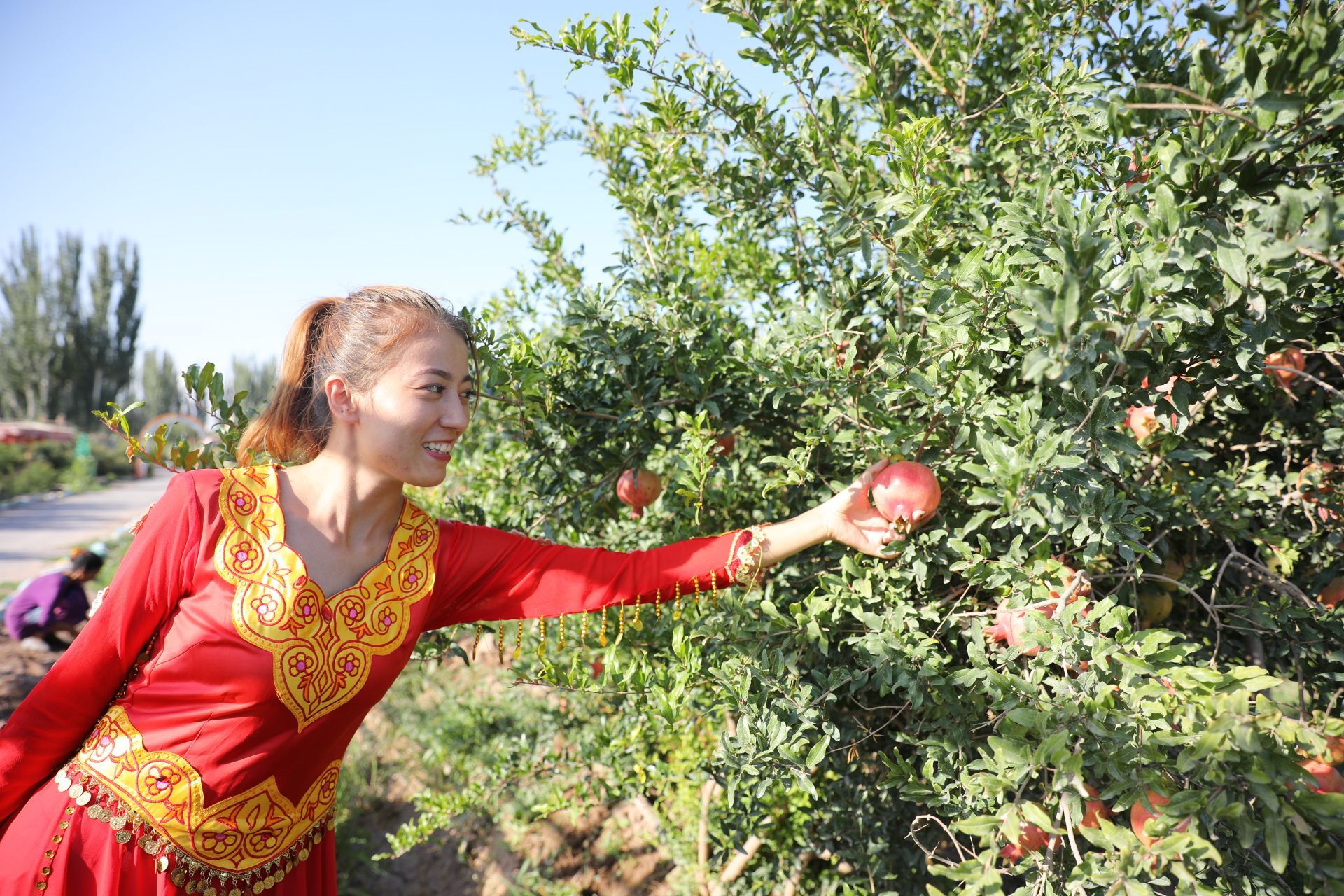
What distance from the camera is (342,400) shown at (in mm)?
1443

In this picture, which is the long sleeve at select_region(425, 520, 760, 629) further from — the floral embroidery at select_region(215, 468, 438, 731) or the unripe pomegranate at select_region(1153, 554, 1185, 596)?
the unripe pomegranate at select_region(1153, 554, 1185, 596)

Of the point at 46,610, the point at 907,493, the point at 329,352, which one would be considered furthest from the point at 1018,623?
the point at 46,610

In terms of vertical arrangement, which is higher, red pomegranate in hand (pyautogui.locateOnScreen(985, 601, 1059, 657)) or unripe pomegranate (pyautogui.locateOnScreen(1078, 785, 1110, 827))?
red pomegranate in hand (pyautogui.locateOnScreen(985, 601, 1059, 657))

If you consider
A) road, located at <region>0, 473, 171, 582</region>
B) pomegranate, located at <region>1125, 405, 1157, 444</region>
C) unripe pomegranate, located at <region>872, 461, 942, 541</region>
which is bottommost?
road, located at <region>0, 473, 171, 582</region>

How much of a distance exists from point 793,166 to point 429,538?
100 cm

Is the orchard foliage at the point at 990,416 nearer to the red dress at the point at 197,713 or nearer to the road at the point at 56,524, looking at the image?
the red dress at the point at 197,713

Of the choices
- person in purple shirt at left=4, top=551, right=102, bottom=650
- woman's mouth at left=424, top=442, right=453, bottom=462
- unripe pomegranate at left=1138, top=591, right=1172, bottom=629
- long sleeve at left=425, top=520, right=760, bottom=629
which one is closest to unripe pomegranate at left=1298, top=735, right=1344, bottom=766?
unripe pomegranate at left=1138, top=591, right=1172, bottom=629

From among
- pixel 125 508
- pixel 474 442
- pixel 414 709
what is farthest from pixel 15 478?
pixel 474 442

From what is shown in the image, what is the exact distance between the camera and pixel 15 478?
14609mm

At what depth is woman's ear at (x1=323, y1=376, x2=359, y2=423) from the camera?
1.44 m

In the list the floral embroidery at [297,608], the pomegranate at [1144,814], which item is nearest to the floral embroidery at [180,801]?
the floral embroidery at [297,608]

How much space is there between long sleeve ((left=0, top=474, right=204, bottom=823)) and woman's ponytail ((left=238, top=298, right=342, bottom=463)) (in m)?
0.28

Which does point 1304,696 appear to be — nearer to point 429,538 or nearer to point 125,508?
point 429,538

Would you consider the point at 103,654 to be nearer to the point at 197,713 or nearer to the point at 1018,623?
the point at 197,713
